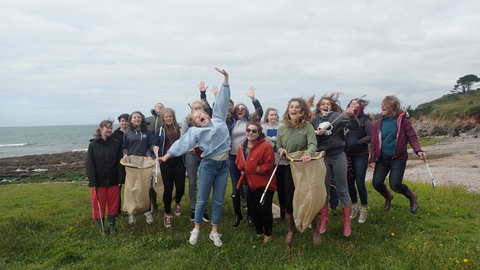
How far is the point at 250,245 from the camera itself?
4.90m

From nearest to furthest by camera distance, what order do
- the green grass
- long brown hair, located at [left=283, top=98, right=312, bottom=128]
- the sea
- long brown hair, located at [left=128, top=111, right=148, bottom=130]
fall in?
the green grass
long brown hair, located at [left=283, top=98, right=312, bottom=128]
long brown hair, located at [left=128, top=111, right=148, bottom=130]
the sea

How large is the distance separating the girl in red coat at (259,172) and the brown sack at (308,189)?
492 millimetres

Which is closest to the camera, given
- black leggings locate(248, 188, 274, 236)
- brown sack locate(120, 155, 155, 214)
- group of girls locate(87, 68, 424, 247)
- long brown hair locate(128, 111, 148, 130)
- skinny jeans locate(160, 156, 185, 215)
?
group of girls locate(87, 68, 424, 247)

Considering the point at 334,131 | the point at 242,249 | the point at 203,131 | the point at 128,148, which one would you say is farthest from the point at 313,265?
the point at 128,148

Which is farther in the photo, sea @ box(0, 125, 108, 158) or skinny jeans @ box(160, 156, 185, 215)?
sea @ box(0, 125, 108, 158)

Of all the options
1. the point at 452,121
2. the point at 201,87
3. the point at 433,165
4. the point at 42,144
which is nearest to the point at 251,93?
the point at 201,87

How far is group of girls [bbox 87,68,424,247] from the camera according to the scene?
4934mm

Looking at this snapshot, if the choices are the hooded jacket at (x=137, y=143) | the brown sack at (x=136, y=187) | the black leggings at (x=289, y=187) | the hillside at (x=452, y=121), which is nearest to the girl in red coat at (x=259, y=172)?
the black leggings at (x=289, y=187)

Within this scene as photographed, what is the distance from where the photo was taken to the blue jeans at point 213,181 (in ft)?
16.4

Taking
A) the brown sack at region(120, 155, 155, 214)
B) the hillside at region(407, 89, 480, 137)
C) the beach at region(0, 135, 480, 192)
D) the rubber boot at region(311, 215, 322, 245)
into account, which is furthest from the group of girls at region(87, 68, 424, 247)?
the hillside at region(407, 89, 480, 137)

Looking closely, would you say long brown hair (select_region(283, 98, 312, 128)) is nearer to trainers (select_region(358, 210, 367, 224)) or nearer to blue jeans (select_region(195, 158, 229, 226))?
blue jeans (select_region(195, 158, 229, 226))

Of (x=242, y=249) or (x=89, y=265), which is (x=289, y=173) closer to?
(x=242, y=249)

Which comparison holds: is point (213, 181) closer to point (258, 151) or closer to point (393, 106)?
point (258, 151)

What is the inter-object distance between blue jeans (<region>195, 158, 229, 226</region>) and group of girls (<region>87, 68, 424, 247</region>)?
0.02 metres
